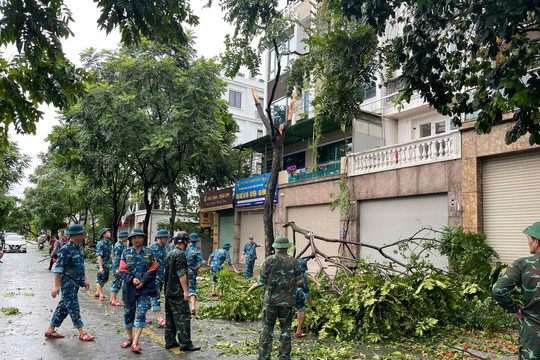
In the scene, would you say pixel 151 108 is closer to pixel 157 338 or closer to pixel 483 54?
pixel 157 338

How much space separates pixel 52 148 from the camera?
887 inches

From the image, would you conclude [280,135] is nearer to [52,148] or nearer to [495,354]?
[495,354]

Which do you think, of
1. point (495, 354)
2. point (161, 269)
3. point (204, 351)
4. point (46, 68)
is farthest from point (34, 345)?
point (495, 354)

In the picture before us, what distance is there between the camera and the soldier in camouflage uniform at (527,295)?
13.7ft

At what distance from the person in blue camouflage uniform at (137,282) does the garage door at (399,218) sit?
874 cm

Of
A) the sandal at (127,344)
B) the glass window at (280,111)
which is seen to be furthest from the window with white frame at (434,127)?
the sandal at (127,344)

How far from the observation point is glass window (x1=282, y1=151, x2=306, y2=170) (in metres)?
23.9

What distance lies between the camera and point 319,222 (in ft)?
63.7

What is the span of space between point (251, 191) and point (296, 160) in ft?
10.0

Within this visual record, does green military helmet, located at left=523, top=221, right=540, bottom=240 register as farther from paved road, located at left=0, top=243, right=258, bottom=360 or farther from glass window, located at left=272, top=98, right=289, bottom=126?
glass window, located at left=272, top=98, right=289, bottom=126

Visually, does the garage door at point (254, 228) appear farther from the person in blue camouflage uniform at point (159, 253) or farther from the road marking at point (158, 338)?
the road marking at point (158, 338)

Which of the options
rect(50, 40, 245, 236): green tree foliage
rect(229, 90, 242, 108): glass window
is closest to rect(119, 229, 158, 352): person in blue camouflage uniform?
rect(50, 40, 245, 236): green tree foliage

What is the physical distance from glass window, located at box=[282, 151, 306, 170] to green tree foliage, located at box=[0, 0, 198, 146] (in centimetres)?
1768

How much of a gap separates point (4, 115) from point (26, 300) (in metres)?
7.78
